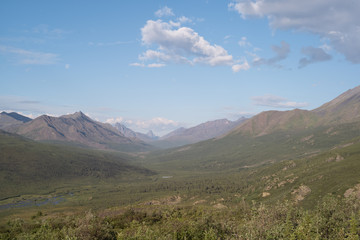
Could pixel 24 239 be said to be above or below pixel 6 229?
above

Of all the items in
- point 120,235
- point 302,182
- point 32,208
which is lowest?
point 32,208

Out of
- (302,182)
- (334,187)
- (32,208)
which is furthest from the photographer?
(32,208)

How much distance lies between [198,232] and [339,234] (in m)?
32.2

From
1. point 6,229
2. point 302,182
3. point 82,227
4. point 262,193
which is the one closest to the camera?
point 82,227

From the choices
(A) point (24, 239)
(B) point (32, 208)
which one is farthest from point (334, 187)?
(B) point (32, 208)

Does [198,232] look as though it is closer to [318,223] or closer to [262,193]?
[318,223]

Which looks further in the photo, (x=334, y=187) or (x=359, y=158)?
(x=359, y=158)

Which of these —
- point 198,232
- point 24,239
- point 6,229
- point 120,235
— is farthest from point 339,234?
point 6,229

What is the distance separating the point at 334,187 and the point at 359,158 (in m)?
48.7

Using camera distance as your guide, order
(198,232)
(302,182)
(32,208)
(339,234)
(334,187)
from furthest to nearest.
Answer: (32,208)
(302,182)
(334,187)
(198,232)
(339,234)

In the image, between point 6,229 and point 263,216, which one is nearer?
point 263,216

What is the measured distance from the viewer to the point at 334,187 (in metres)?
133

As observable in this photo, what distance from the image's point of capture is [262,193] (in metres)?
174

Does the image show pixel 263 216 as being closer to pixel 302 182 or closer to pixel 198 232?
pixel 198 232
